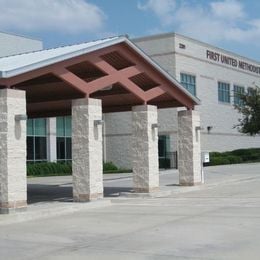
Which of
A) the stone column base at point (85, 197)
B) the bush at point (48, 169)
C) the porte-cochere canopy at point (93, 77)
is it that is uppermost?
the porte-cochere canopy at point (93, 77)

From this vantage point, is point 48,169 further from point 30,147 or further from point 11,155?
point 11,155

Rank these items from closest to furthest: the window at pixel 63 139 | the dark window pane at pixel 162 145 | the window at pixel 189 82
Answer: the window at pixel 63 139 < the window at pixel 189 82 < the dark window pane at pixel 162 145

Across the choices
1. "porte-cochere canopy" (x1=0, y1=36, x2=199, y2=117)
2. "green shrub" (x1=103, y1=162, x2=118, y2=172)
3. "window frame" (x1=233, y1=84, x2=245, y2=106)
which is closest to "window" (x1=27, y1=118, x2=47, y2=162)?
"green shrub" (x1=103, y1=162, x2=118, y2=172)

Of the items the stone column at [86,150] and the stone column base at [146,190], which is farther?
the stone column base at [146,190]

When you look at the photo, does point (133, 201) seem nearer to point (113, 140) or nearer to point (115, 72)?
point (115, 72)

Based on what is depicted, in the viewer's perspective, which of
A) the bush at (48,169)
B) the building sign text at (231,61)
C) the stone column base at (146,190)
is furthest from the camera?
the building sign text at (231,61)

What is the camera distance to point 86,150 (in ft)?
59.6

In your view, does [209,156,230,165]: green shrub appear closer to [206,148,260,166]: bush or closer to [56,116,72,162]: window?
[206,148,260,166]: bush

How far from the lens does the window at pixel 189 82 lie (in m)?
47.7

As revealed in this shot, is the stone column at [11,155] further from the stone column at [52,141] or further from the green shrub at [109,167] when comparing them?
the green shrub at [109,167]

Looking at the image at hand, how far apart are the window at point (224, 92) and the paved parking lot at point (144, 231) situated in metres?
35.0

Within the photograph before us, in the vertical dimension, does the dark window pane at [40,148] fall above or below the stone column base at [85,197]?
above

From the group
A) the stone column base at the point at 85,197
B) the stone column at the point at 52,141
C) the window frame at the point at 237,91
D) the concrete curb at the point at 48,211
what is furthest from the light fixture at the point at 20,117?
the window frame at the point at 237,91

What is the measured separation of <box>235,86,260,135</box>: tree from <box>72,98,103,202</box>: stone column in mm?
34114
